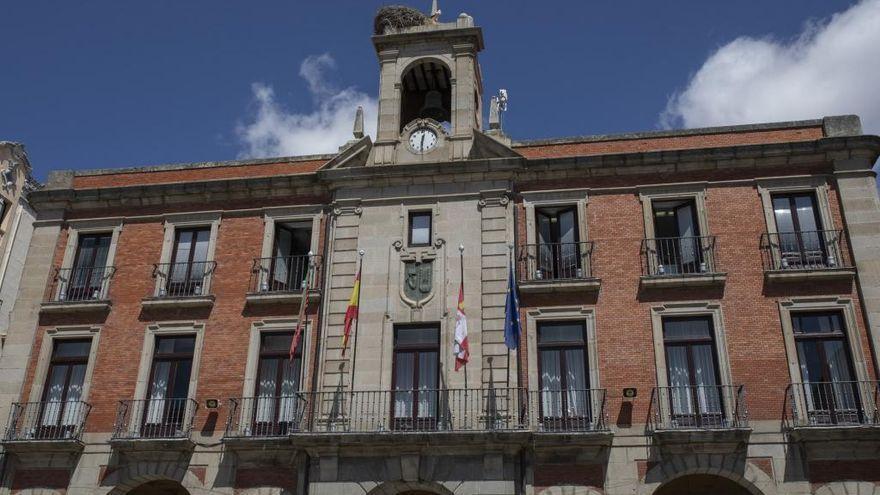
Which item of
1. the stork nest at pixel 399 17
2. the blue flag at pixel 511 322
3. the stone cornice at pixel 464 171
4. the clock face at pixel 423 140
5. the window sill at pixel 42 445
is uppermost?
the stork nest at pixel 399 17

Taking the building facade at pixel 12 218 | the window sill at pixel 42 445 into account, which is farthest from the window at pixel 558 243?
the building facade at pixel 12 218

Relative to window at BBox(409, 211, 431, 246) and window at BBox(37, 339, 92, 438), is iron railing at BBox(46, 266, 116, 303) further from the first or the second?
window at BBox(409, 211, 431, 246)

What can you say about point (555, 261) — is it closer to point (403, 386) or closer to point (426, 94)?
point (403, 386)

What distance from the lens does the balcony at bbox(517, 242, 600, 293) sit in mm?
21469

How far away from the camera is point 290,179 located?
24.1 metres

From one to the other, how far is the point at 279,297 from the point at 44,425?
23.2 ft

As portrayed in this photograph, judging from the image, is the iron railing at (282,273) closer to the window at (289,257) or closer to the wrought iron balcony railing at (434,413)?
the window at (289,257)

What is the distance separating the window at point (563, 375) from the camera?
66.2 feet

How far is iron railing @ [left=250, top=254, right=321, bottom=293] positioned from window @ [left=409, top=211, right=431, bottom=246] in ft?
8.89

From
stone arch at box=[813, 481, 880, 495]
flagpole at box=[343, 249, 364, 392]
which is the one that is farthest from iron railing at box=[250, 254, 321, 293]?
stone arch at box=[813, 481, 880, 495]

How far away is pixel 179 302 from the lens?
2302 centimetres

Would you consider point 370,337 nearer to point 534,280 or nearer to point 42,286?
point 534,280

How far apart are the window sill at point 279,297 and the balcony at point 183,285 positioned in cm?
130

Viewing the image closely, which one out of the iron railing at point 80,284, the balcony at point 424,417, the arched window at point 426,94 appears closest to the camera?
the balcony at point 424,417
